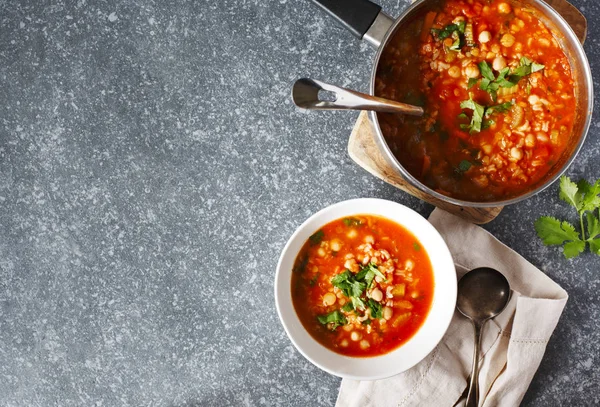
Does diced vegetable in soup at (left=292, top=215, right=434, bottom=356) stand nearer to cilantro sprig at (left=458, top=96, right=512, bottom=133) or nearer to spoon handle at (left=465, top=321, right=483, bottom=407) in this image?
spoon handle at (left=465, top=321, right=483, bottom=407)

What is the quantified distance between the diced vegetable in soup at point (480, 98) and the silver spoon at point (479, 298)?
44 cm

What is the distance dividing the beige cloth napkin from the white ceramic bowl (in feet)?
0.65

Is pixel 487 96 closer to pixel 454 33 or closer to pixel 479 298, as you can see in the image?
pixel 454 33

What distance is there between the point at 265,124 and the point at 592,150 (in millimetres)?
1587

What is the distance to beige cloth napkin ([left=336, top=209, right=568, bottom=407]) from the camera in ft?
9.27

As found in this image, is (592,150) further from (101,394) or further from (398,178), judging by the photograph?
(101,394)

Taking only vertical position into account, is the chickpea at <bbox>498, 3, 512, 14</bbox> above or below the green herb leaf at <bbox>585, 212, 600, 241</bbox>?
above

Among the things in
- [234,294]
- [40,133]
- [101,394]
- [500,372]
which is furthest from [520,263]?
[40,133]

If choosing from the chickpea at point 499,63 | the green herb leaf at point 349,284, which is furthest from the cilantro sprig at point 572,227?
the green herb leaf at point 349,284

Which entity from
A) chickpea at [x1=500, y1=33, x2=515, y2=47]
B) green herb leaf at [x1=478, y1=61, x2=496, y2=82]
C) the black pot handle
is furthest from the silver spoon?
the black pot handle

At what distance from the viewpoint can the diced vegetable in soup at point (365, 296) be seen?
107 inches

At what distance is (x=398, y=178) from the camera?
2793 millimetres

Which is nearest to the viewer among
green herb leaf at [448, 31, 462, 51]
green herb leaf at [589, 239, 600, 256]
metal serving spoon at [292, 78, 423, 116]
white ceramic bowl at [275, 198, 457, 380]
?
metal serving spoon at [292, 78, 423, 116]

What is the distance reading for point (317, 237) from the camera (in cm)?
272
